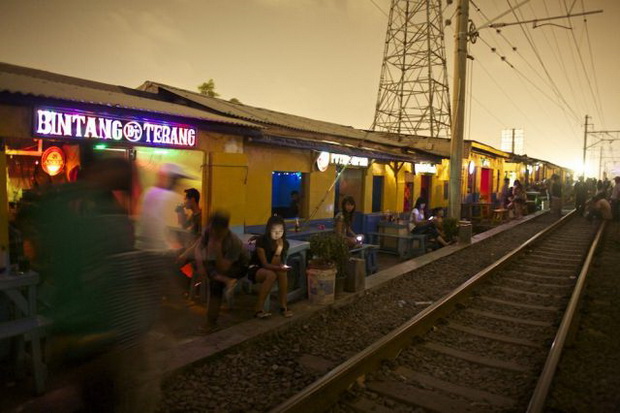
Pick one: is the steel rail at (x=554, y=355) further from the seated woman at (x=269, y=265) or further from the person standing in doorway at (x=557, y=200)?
the person standing in doorway at (x=557, y=200)

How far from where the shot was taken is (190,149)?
7.61m

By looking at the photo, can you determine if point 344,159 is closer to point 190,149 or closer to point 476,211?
point 190,149

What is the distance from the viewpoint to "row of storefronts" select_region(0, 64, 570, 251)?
5.58m

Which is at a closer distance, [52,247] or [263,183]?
[52,247]

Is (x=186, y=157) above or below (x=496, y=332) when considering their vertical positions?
above

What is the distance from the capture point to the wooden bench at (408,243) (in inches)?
492

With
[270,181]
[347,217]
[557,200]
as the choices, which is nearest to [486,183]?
[557,200]

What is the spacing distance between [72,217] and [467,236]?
1252 centimetres

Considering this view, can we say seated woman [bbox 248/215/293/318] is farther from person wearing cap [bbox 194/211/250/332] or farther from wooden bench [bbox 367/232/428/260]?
wooden bench [bbox 367/232/428/260]

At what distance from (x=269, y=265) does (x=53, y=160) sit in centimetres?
652

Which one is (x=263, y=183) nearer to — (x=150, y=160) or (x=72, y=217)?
(x=150, y=160)

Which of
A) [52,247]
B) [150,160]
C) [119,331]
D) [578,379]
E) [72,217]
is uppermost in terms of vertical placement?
[150,160]

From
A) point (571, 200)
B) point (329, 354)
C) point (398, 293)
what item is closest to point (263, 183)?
point (398, 293)

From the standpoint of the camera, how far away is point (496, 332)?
6.17 metres
